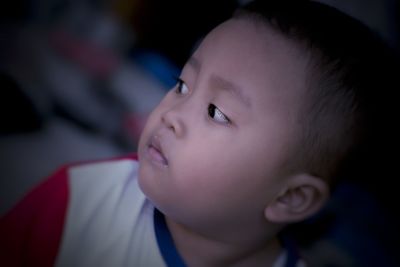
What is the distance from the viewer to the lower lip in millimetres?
517

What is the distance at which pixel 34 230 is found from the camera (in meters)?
0.57

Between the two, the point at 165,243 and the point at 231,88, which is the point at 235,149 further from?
the point at 165,243

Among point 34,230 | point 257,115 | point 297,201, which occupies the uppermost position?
point 257,115

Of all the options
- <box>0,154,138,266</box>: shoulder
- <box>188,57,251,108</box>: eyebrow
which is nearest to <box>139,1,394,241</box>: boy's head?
<box>188,57,251,108</box>: eyebrow

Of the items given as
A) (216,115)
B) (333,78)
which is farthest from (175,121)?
(333,78)

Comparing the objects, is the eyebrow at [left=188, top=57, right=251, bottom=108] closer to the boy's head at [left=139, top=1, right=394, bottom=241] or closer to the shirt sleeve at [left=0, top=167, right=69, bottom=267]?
the boy's head at [left=139, top=1, right=394, bottom=241]

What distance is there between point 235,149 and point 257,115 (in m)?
0.05

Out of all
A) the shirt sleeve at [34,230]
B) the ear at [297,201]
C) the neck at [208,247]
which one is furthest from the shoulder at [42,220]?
the ear at [297,201]

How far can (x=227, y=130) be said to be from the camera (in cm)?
50

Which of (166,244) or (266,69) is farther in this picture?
(166,244)

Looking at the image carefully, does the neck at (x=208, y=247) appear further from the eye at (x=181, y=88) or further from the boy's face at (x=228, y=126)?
the eye at (x=181, y=88)

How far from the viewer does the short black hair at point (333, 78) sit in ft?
1.62

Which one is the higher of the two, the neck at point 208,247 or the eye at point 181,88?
the eye at point 181,88

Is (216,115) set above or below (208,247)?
above
